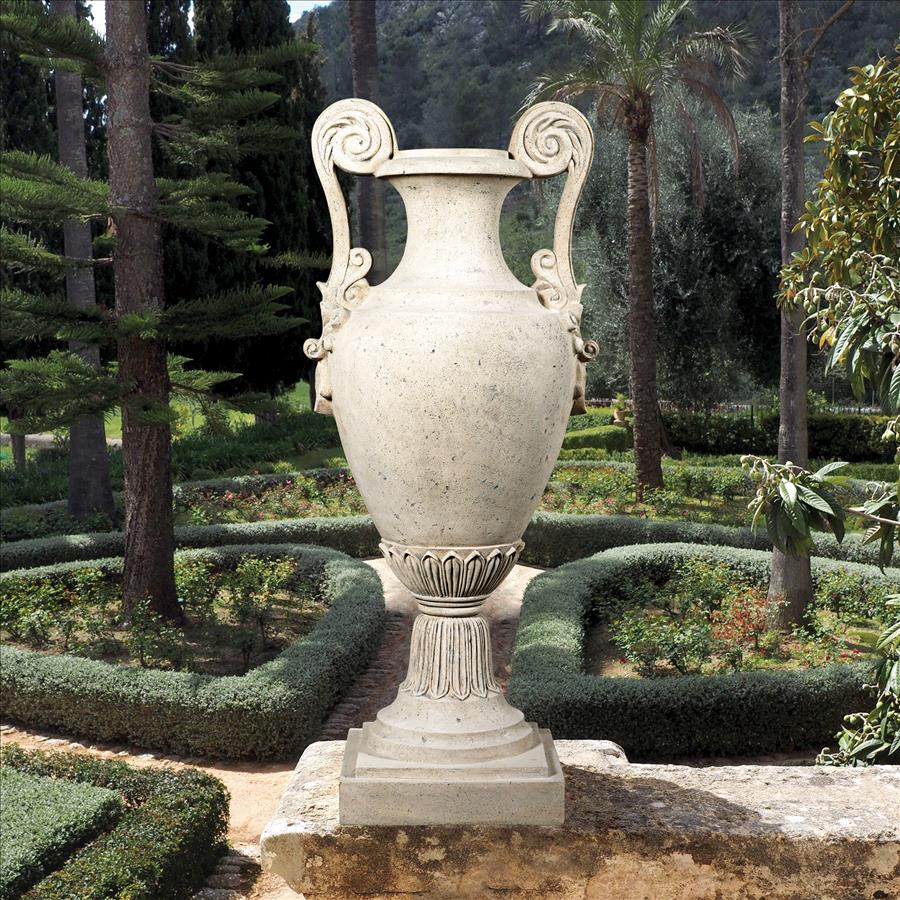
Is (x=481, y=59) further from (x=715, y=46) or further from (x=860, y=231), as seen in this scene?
(x=860, y=231)

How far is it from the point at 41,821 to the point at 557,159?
3.30 m

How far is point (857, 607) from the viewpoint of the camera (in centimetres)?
760

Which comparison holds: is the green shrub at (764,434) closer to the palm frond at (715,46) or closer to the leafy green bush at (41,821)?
the palm frond at (715,46)

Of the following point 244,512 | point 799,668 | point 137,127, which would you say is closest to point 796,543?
point 799,668

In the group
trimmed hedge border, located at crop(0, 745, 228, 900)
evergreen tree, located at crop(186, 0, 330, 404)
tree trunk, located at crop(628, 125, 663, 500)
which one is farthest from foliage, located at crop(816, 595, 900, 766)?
evergreen tree, located at crop(186, 0, 330, 404)

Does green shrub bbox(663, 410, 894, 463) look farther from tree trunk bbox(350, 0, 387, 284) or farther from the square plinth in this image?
the square plinth

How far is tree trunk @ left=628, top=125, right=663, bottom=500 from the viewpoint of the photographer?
465 inches

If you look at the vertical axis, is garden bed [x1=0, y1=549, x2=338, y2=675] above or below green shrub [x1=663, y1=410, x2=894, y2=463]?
above

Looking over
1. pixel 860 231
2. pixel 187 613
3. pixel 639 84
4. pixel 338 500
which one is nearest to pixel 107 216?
pixel 187 613

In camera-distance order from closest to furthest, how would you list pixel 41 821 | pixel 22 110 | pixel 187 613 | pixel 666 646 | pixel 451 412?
pixel 451 412, pixel 41 821, pixel 666 646, pixel 187 613, pixel 22 110

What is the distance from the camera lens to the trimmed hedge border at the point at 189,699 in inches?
237

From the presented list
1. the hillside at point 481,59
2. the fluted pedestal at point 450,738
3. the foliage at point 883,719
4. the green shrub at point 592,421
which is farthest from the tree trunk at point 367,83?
the hillside at point 481,59

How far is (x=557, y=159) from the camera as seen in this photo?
297cm

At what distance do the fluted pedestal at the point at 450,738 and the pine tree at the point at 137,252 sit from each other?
14.3ft
